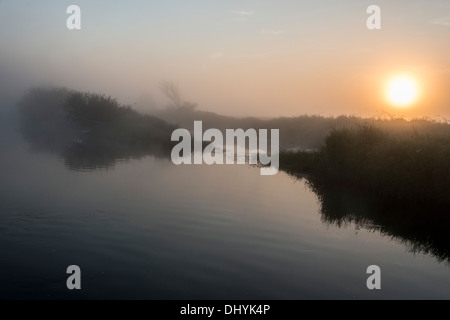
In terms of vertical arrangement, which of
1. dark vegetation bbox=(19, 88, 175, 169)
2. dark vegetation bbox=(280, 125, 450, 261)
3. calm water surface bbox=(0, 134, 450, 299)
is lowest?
calm water surface bbox=(0, 134, 450, 299)

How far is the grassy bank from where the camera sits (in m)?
18.9

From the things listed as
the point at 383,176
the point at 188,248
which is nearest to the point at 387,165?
the point at 383,176

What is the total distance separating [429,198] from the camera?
1858 centimetres

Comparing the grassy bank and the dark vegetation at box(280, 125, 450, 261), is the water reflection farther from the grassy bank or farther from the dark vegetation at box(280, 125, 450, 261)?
the grassy bank

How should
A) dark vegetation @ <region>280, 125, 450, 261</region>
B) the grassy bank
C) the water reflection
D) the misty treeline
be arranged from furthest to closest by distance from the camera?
the misty treeline, the grassy bank, dark vegetation @ <region>280, 125, 450, 261</region>, the water reflection

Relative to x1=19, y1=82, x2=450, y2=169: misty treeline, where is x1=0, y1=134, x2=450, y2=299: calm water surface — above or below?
below

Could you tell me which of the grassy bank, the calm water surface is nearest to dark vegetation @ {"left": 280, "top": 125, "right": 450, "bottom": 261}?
the grassy bank

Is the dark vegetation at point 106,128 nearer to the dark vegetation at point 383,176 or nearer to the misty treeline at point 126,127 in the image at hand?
the misty treeline at point 126,127

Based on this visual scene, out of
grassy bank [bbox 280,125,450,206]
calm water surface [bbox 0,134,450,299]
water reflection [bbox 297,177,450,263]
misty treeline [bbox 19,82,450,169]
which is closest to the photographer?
calm water surface [bbox 0,134,450,299]

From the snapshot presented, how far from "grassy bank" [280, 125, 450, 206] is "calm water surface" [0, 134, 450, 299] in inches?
163

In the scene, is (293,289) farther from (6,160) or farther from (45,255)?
(6,160)

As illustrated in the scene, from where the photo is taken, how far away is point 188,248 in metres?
11.5

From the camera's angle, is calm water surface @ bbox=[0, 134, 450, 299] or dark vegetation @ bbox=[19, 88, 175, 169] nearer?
calm water surface @ bbox=[0, 134, 450, 299]
